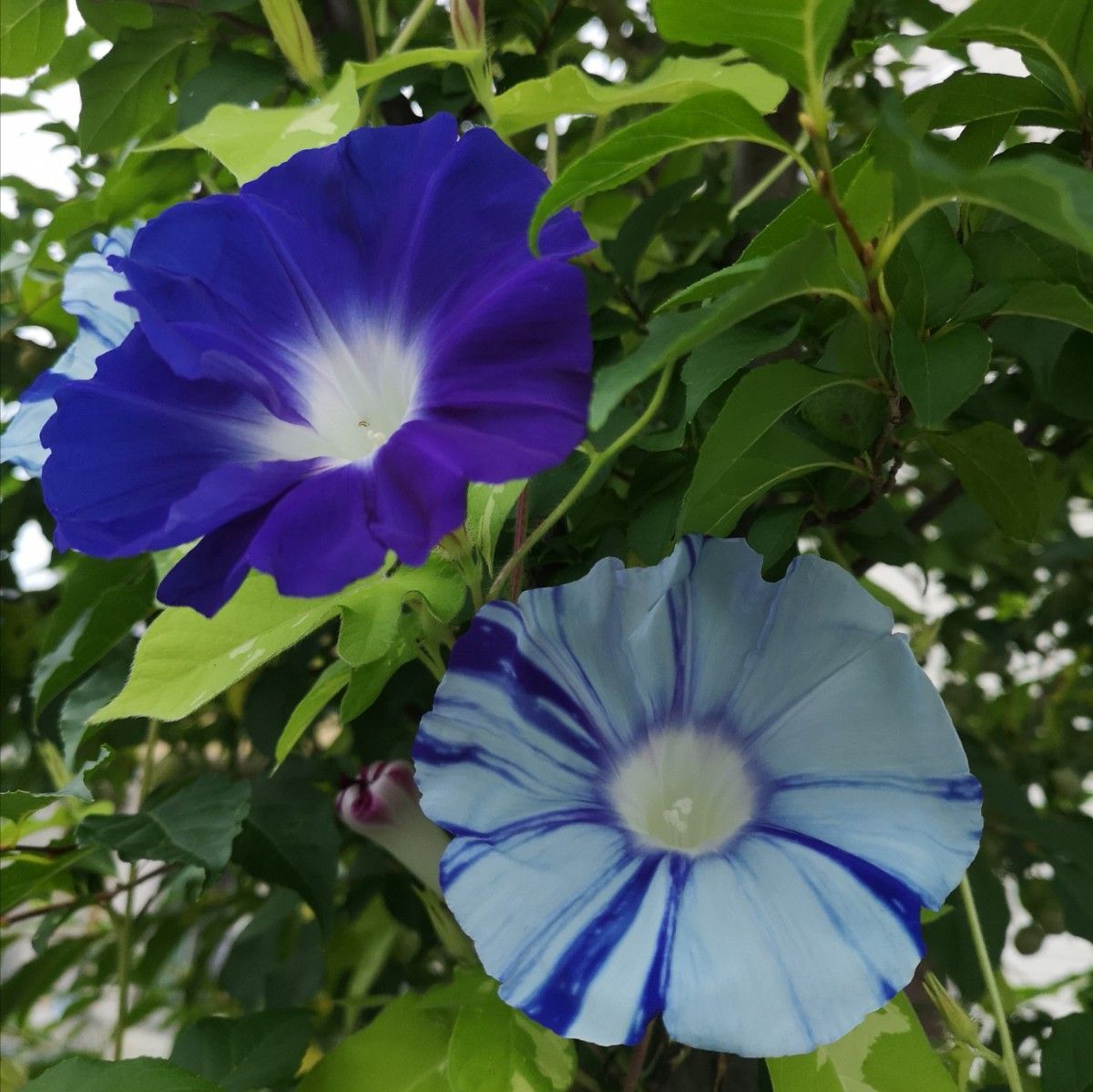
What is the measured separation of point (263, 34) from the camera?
594mm

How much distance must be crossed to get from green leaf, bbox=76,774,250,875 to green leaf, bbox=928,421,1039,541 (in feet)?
1.08

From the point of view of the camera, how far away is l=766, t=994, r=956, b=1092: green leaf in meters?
0.37

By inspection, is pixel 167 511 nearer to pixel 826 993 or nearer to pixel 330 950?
pixel 826 993

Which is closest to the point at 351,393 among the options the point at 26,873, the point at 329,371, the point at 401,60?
the point at 329,371

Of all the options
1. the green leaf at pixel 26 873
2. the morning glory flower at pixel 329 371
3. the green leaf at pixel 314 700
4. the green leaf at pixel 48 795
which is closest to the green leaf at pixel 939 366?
the morning glory flower at pixel 329 371

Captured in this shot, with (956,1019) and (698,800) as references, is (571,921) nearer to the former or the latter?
(698,800)

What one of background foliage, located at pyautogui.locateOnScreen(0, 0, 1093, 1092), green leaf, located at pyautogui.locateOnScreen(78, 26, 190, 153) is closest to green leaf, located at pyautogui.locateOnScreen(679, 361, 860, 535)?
background foliage, located at pyautogui.locateOnScreen(0, 0, 1093, 1092)

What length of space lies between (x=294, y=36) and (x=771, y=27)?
0.79 feet

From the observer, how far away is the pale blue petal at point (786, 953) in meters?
0.30

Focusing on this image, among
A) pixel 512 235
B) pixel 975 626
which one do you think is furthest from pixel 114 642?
pixel 975 626

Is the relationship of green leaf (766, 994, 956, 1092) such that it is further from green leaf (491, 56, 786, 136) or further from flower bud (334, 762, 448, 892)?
green leaf (491, 56, 786, 136)

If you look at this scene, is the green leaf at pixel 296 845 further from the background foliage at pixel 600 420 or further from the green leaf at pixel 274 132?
the green leaf at pixel 274 132

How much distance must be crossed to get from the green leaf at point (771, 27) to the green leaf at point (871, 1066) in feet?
1.00

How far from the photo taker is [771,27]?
301mm
